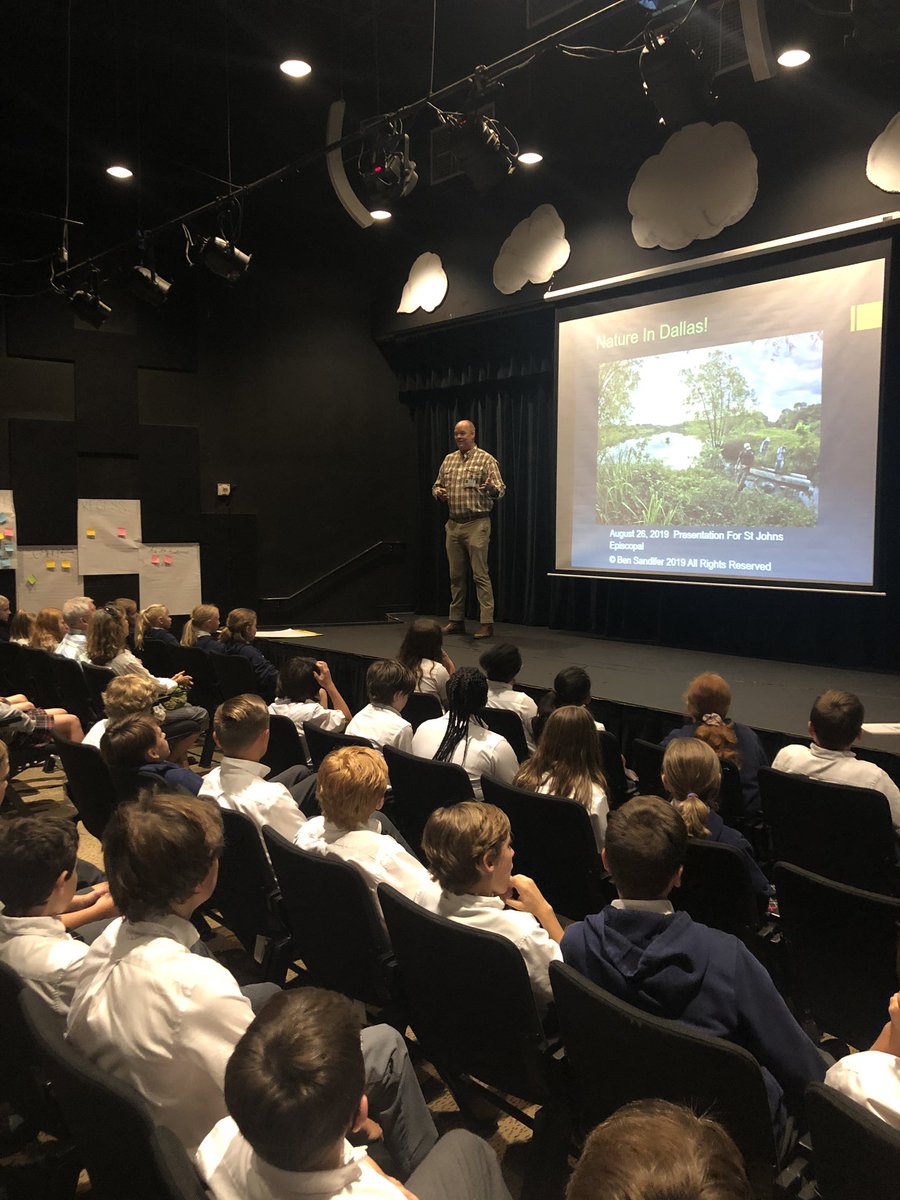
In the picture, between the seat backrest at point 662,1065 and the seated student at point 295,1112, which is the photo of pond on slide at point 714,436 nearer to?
the seat backrest at point 662,1065

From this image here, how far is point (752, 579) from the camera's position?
6156 millimetres

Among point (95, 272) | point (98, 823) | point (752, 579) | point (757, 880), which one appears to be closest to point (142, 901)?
point (757, 880)

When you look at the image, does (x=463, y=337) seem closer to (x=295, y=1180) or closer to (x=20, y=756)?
(x=20, y=756)

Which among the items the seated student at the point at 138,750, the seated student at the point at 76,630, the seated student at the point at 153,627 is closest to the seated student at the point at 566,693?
the seated student at the point at 138,750

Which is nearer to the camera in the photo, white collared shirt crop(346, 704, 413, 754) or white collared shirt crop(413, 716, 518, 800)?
white collared shirt crop(413, 716, 518, 800)

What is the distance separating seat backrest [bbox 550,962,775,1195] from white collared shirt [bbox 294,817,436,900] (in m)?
0.71

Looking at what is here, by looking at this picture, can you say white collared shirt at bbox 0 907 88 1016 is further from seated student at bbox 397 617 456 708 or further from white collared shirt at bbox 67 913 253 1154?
seated student at bbox 397 617 456 708

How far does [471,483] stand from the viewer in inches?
291

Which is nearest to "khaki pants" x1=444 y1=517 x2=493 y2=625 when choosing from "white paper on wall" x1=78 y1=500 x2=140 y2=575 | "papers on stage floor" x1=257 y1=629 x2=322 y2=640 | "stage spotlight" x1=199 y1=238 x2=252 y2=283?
"papers on stage floor" x1=257 y1=629 x2=322 y2=640

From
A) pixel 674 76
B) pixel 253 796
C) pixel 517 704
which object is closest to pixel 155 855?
pixel 253 796

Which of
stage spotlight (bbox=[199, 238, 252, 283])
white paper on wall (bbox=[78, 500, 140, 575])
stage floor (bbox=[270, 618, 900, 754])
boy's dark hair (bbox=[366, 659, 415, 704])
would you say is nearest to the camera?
boy's dark hair (bbox=[366, 659, 415, 704])

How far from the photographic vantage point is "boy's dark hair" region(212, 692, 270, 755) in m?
2.84

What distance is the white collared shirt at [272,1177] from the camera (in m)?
1.08

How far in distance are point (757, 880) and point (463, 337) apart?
7.28 metres
